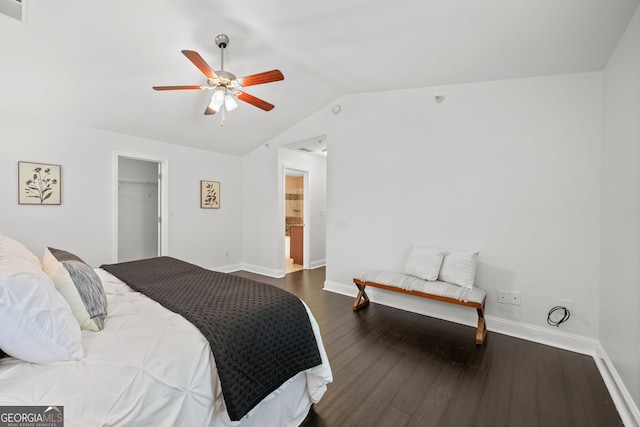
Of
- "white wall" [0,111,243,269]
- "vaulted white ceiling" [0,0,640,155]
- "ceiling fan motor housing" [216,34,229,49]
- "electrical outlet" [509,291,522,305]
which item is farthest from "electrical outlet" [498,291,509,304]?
"white wall" [0,111,243,269]

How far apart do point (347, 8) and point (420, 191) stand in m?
2.05

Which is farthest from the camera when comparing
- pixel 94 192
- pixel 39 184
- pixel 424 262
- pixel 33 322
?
pixel 94 192

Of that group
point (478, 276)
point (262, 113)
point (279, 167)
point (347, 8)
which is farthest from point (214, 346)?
point (279, 167)

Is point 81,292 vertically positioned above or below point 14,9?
below

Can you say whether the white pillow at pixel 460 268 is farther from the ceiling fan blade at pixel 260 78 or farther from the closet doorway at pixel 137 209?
the closet doorway at pixel 137 209

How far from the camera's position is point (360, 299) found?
3.52m

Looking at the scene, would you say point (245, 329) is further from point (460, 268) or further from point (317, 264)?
point (317, 264)

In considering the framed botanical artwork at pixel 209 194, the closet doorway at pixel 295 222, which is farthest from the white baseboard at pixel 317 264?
the framed botanical artwork at pixel 209 194

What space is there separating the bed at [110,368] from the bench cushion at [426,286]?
1907 millimetres

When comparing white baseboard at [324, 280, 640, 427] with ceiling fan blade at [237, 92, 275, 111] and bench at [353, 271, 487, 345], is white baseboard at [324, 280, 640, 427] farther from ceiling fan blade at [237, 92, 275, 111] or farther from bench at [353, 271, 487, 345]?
ceiling fan blade at [237, 92, 275, 111]

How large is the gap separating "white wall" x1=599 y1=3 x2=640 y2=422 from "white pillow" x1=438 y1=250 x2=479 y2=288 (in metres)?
0.96

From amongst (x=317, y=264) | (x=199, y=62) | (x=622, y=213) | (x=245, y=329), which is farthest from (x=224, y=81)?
(x=317, y=264)

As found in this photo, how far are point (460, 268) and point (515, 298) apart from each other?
59 cm

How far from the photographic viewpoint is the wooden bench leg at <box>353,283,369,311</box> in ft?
11.2
